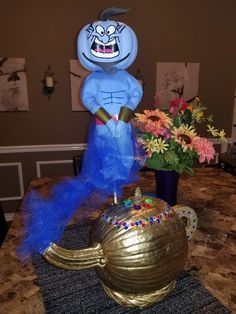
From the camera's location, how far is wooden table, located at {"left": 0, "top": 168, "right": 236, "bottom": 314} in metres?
0.59

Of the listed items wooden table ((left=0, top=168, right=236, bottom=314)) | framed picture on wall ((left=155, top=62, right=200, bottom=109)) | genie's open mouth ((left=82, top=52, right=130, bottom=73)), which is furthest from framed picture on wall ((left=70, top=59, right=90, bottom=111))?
genie's open mouth ((left=82, top=52, right=130, bottom=73))

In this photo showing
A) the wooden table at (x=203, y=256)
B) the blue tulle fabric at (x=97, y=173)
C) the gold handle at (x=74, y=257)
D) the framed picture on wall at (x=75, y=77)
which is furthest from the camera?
the framed picture on wall at (x=75, y=77)

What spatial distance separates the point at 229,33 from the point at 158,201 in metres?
2.51

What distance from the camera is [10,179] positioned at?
2.43m

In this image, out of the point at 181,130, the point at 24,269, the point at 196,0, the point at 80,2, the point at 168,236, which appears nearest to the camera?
the point at 168,236

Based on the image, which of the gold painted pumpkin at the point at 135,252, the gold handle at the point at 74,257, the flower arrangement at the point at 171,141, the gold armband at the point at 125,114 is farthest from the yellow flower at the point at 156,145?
the gold handle at the point at 74,257

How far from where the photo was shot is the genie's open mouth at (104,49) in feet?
2.70

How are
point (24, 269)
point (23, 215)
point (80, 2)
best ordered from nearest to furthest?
point (24, 269), point (23, 215), point (80, 2)

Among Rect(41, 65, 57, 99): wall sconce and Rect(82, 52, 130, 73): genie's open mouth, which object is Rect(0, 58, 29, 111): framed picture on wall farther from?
Rect(82, 52, 130, 73): genie's open mouth

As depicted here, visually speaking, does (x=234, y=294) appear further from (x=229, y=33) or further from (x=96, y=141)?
(x=229, y=33)

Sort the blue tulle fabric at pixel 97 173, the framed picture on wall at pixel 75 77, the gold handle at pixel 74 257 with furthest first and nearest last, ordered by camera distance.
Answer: the framed picture on wall at pixel 75 77, the blue tulle fabric at pixel 97 173, the gold handle at pixel 74 257

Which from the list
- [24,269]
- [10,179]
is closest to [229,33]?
[10,179]

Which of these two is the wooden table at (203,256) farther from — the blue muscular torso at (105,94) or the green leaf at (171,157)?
the blue muscular torso at (105,94)

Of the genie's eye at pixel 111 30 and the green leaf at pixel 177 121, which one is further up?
the genie's eye at pixel 111 30
